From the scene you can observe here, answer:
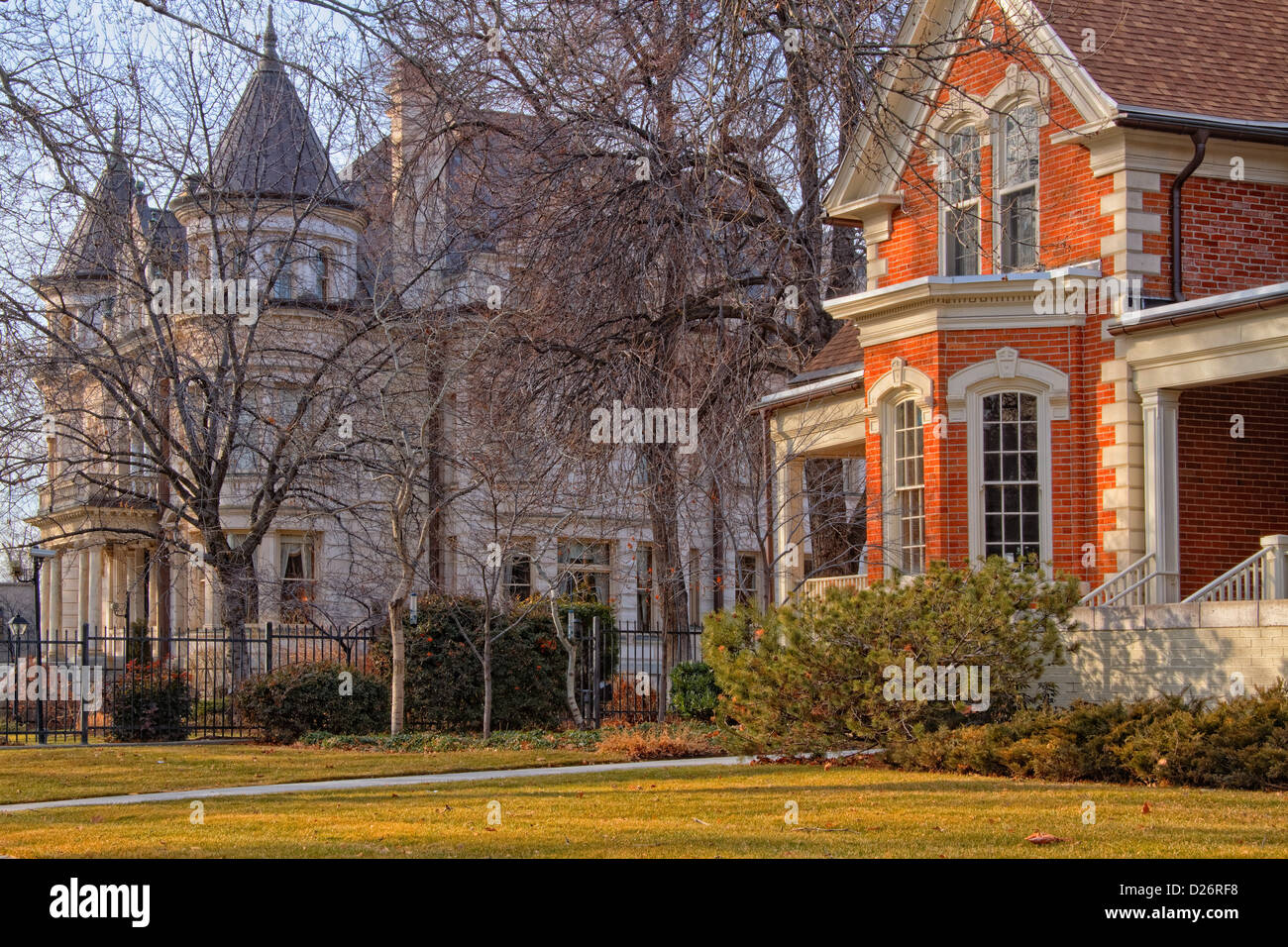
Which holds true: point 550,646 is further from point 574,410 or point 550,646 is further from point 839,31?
point 839,31

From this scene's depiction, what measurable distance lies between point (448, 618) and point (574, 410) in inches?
140

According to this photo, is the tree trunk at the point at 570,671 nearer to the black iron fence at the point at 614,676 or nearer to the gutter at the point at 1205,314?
the black iron fence at the point at 614,676

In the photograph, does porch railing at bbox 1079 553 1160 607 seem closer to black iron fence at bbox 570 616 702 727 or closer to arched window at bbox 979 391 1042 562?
arched window at bbox 979 391 1042 562

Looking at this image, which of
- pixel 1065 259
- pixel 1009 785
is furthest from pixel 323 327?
pixel 1009 785

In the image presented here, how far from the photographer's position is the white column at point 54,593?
42.6 metres

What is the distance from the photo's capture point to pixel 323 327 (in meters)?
31.0

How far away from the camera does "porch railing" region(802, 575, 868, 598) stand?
1941 cm

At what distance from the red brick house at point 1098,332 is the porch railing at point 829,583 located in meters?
0.59

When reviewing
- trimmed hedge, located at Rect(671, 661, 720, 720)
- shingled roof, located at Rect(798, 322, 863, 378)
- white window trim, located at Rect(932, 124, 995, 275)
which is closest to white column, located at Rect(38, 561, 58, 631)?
trimmed hedge, located at Rect(671, 661, 720, 720)

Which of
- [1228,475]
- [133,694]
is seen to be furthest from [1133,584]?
[133,694]

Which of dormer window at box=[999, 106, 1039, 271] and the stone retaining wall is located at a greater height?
dormer window at box=[999, 106, 1039, 271]

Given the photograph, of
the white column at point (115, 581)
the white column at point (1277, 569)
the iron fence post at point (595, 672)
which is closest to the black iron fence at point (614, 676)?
the iron fence post at point (595, 672)

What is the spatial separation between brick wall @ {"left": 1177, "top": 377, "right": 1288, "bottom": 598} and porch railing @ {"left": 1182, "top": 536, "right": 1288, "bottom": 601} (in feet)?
4.78

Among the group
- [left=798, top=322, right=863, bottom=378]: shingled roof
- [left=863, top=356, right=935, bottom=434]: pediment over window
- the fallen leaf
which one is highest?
[left=798, top=322, right=863, bottom=378]: shingled roof
